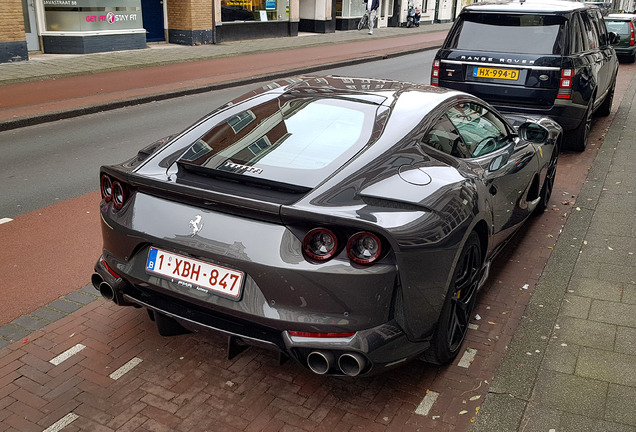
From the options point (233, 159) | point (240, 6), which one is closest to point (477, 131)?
point (233, 159)

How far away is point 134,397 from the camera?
3.46 meters

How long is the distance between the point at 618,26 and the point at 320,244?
23077 mm

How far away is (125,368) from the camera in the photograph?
3.72 m

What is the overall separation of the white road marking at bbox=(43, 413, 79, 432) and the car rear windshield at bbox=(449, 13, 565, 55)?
276 inches

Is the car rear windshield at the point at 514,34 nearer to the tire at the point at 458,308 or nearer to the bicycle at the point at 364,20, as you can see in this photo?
the tire at the point at 458,308

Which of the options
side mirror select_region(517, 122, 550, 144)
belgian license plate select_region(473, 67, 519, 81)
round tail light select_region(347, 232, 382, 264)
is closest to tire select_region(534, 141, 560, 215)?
side mirror select_region(517, 122, 550, 144)

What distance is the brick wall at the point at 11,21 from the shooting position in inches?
627

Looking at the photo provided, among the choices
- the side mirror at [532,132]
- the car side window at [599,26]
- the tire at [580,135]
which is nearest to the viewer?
the side mirror at [532,132]

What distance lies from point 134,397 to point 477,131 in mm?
2862

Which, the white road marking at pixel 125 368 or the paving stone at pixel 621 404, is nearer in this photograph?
the paving stone at pixel 621 404

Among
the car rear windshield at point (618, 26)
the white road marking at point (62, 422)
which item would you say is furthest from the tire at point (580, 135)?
the car rear windshield at point (618, 26)

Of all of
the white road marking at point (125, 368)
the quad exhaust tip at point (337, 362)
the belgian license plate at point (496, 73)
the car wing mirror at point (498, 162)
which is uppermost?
the belgian license plate at point (496, 73)

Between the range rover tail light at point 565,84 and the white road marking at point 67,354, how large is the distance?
6.64 m

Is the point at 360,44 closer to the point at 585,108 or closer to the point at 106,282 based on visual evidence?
the point at 585,108
